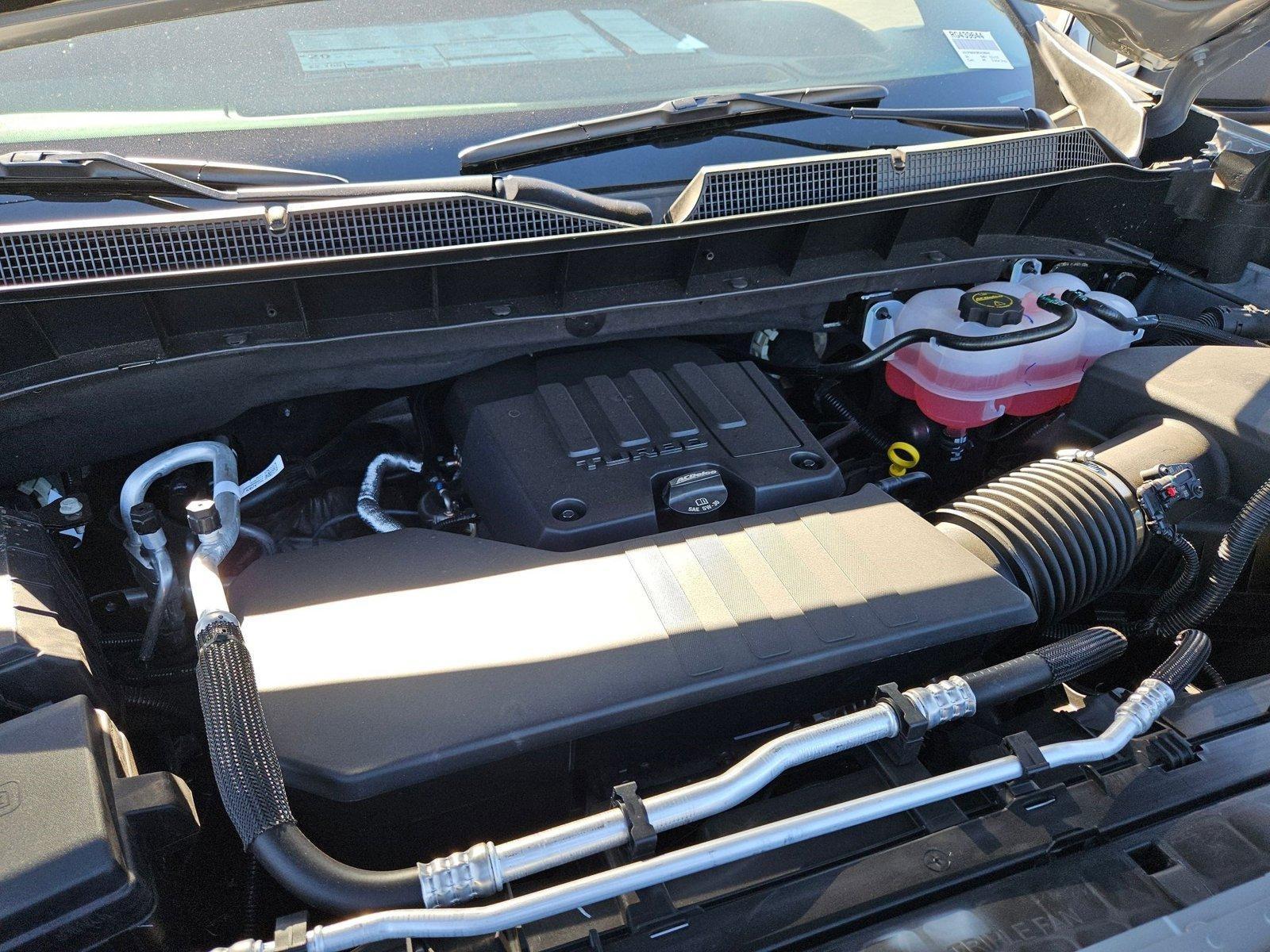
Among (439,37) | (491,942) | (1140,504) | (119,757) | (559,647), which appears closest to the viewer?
(491,942)

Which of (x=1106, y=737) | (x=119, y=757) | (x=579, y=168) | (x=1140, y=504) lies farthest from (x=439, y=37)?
(x=1106, y=737)

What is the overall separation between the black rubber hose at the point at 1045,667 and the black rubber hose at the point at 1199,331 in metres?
0.85

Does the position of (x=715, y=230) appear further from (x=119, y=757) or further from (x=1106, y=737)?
(x=119, y=757)

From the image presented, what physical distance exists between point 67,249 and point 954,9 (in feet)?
5.77

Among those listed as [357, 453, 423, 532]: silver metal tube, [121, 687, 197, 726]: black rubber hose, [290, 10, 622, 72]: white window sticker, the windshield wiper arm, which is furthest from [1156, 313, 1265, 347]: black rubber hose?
[121, 687, 197, 726]: black rubber hose


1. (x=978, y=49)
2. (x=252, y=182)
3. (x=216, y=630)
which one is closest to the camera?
(x=216, y=630)

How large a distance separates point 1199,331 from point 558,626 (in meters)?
1.43

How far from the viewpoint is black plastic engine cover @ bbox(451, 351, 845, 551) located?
1.28 meters

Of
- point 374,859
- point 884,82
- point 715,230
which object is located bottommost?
point 374,859

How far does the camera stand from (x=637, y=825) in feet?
2.97

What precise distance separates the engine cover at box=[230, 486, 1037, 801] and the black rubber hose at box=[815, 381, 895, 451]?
1.42 ft

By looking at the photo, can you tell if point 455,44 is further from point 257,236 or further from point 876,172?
point 876,172

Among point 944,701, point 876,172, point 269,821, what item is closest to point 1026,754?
point 944,701

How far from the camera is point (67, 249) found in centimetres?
117
